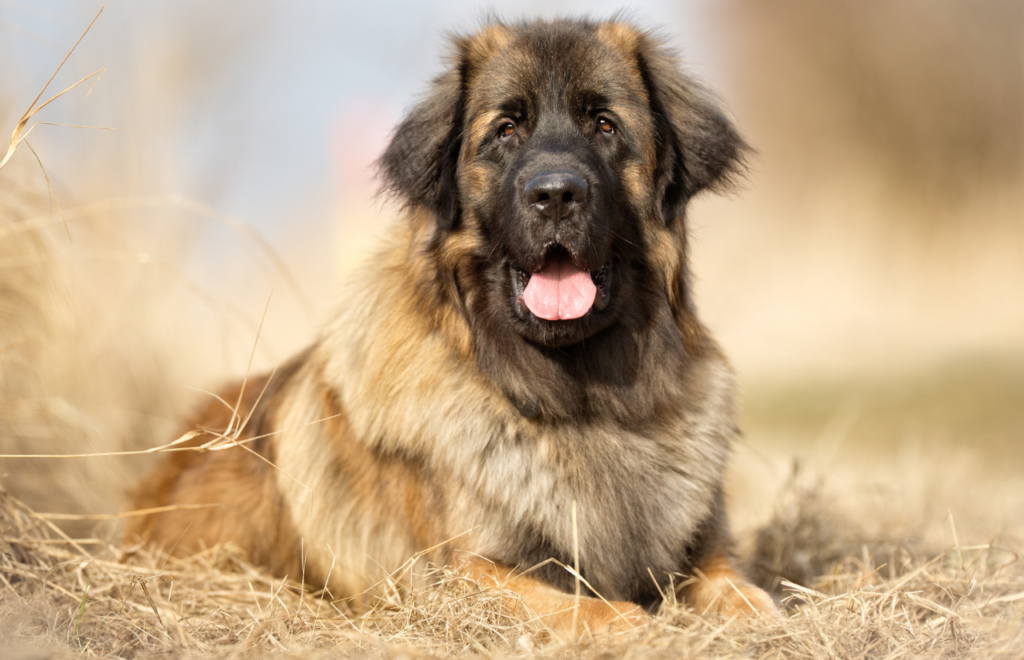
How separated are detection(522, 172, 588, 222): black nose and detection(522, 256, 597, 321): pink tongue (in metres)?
0.24

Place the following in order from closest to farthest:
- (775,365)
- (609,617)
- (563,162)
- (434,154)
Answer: (609,617) → (563,162) → (434,154) → (775,365)

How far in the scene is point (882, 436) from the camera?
6.99 meters

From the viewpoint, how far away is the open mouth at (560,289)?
278 centimetres

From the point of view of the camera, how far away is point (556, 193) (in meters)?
2.62

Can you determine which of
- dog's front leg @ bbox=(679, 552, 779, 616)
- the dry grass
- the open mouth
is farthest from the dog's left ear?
the dry grass

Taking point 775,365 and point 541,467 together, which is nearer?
point 541,467

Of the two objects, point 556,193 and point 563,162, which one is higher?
point 563,162

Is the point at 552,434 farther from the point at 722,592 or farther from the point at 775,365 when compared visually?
the point at 775,365

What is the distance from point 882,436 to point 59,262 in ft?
22.2

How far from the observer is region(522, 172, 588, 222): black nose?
2623mm

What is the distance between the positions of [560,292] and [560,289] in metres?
0.01

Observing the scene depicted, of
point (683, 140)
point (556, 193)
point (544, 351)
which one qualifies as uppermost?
point (683, 140)

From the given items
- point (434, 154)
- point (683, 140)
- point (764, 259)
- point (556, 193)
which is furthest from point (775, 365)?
point (556, 193)

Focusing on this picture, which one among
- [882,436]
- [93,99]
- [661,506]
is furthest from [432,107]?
[882,436]
